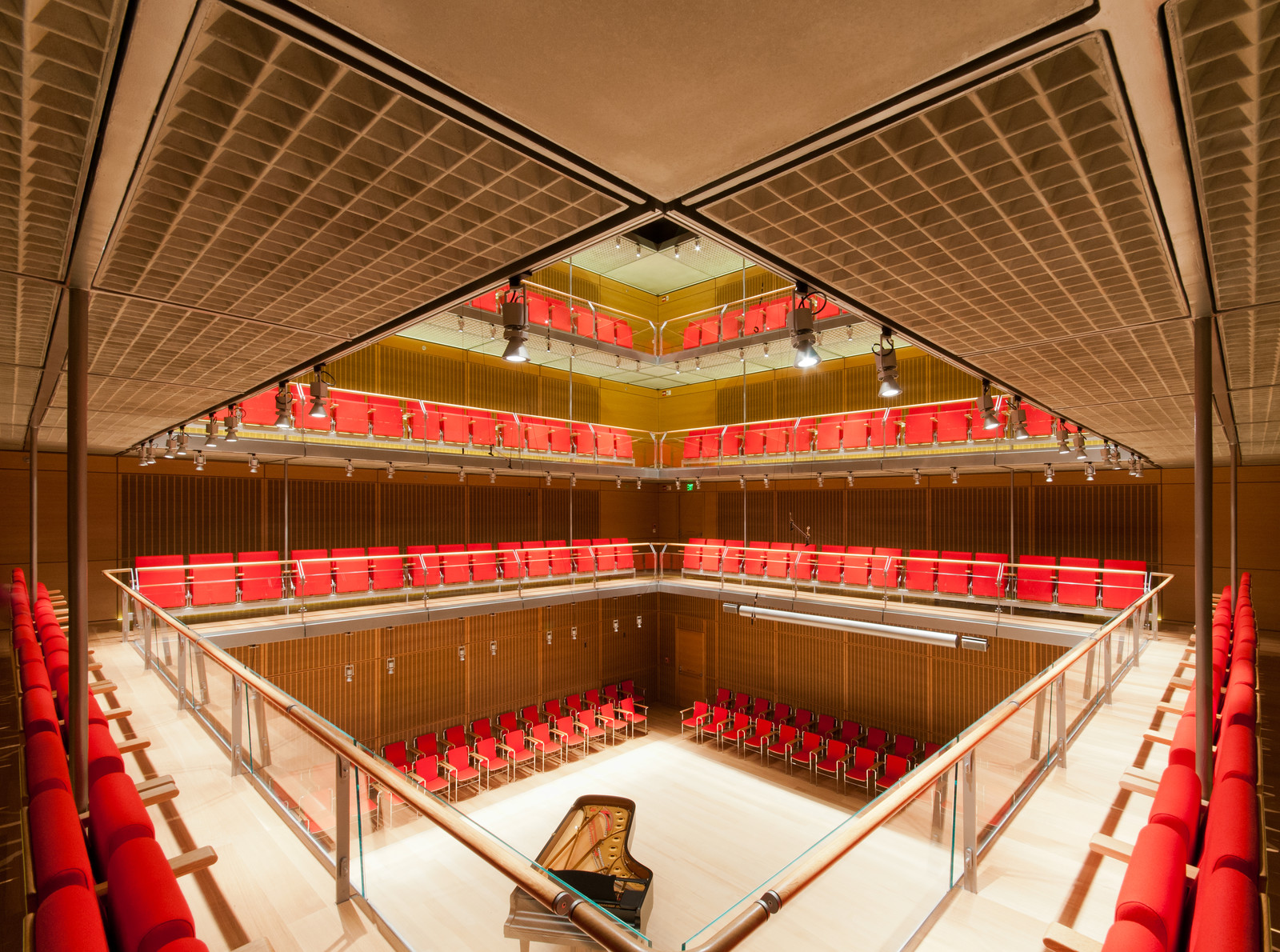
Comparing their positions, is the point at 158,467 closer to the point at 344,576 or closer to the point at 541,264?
the point at 344,576

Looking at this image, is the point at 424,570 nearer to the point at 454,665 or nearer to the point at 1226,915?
the point at 454,665

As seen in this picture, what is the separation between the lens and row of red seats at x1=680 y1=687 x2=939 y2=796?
1053 cm

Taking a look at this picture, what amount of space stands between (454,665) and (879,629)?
8202 millimetres

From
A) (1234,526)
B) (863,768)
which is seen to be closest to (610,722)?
(863,768)

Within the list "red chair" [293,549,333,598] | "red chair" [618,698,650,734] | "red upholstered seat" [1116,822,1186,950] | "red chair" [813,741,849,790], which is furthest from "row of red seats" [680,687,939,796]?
"red upholstered seat" [1116,822,1186,950]

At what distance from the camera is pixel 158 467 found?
9.81m

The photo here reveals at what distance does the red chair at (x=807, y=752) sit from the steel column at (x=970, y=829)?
8698 mm

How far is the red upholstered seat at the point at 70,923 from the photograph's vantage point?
136 cm

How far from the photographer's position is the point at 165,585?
7.53 metres

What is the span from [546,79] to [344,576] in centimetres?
887

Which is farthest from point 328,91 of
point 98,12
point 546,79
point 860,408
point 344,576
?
point 860,408

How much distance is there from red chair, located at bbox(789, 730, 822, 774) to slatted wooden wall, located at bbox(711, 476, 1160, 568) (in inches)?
164

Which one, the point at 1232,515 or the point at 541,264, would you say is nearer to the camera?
the point at 541,264

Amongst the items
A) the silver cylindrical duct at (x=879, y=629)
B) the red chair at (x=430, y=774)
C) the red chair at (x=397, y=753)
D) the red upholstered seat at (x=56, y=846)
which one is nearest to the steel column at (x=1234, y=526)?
the silver cylindrical duct at (x=879, y=629)
